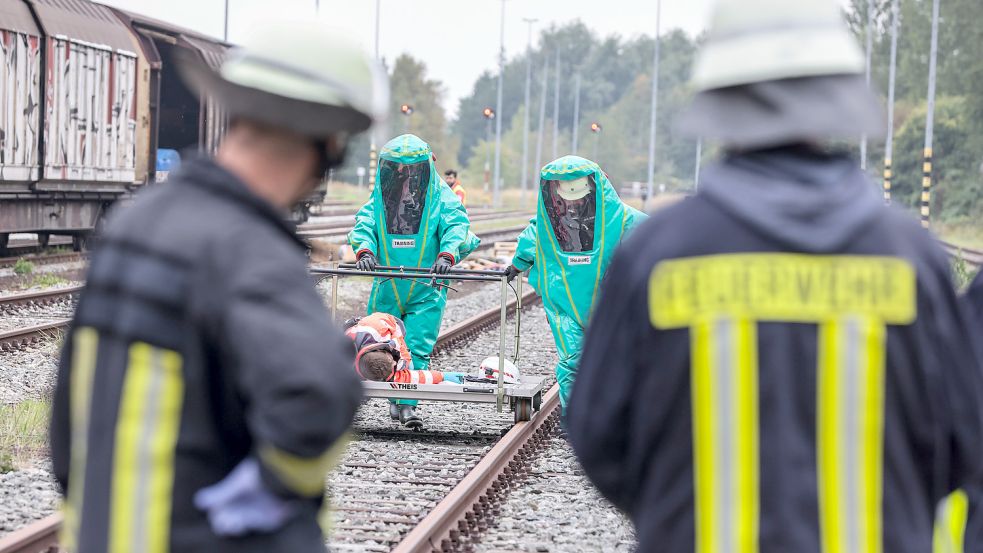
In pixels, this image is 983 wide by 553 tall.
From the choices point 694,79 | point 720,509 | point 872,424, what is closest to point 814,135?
point 694,79

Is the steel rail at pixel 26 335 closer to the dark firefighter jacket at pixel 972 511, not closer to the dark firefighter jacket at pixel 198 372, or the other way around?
the dark firefighter jacket at pixel 972 511

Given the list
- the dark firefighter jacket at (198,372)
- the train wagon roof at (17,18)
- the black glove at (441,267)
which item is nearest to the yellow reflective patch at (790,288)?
the dark firefighter jacket at (198,372)

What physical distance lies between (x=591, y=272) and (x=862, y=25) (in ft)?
237

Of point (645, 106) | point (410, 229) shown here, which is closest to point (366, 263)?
point (410, 229)

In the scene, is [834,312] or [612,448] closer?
[834,312]

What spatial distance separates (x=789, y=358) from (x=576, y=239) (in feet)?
19.7

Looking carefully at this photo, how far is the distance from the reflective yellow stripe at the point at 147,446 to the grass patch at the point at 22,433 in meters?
5.58

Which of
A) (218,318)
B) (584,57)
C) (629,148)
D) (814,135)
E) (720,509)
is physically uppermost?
(584,57)

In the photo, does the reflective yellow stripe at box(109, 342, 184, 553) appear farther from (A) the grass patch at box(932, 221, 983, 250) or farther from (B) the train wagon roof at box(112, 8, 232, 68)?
(A) the grass patch at box(932, 221, 983, 250)

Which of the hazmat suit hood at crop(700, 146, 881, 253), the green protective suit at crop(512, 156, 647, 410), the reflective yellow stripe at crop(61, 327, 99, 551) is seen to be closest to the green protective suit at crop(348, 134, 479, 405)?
the green protective suit at crop(512, 156, 647, 410)

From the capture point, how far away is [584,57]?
162 metres

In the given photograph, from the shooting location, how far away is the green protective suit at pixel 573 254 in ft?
27.3

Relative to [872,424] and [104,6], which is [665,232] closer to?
[872,424]

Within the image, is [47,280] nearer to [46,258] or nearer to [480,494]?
[46,258]
